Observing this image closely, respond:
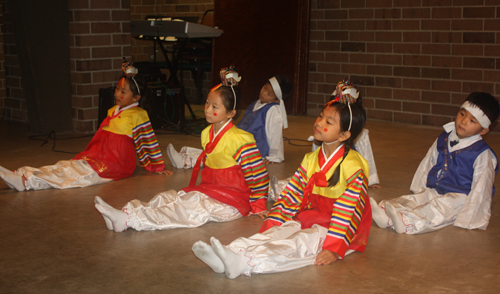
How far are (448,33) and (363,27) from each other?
1.03 meters

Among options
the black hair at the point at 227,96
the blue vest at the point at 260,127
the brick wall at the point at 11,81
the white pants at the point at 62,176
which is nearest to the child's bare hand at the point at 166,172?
the white pants at the point at 62,176

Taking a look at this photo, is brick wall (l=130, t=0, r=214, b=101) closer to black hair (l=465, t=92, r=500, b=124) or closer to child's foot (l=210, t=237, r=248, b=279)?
black hair (l=465, t=92, r=500, b=124)

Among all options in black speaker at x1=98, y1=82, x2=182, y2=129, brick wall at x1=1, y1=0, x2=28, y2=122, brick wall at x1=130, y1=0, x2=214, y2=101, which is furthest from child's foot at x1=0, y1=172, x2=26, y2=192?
brick wall at x1=130, y1=0, x2=214, y2=101

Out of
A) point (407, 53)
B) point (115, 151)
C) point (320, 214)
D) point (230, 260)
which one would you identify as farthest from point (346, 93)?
point (407, 53)

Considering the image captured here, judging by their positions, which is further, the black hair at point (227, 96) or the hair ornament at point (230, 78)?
the hair ornament at point (230, 78)


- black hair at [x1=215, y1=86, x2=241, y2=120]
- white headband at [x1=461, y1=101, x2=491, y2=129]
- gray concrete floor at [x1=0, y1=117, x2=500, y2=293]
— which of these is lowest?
gray concrete floor at [x1=0, y1=117, x2=500, y2=293]

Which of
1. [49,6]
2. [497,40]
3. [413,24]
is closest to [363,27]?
[413,24]

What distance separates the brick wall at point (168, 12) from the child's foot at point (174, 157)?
4151 mm

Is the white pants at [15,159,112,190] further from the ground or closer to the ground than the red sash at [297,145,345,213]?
closer to the ground

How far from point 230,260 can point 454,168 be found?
150cm

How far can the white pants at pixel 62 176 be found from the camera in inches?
137

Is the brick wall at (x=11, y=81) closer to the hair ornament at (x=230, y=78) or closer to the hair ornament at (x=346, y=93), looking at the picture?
the hair ornament at (x=230, y=78)

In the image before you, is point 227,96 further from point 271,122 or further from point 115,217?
point 271,122

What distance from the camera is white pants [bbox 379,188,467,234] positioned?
280 centimetres
